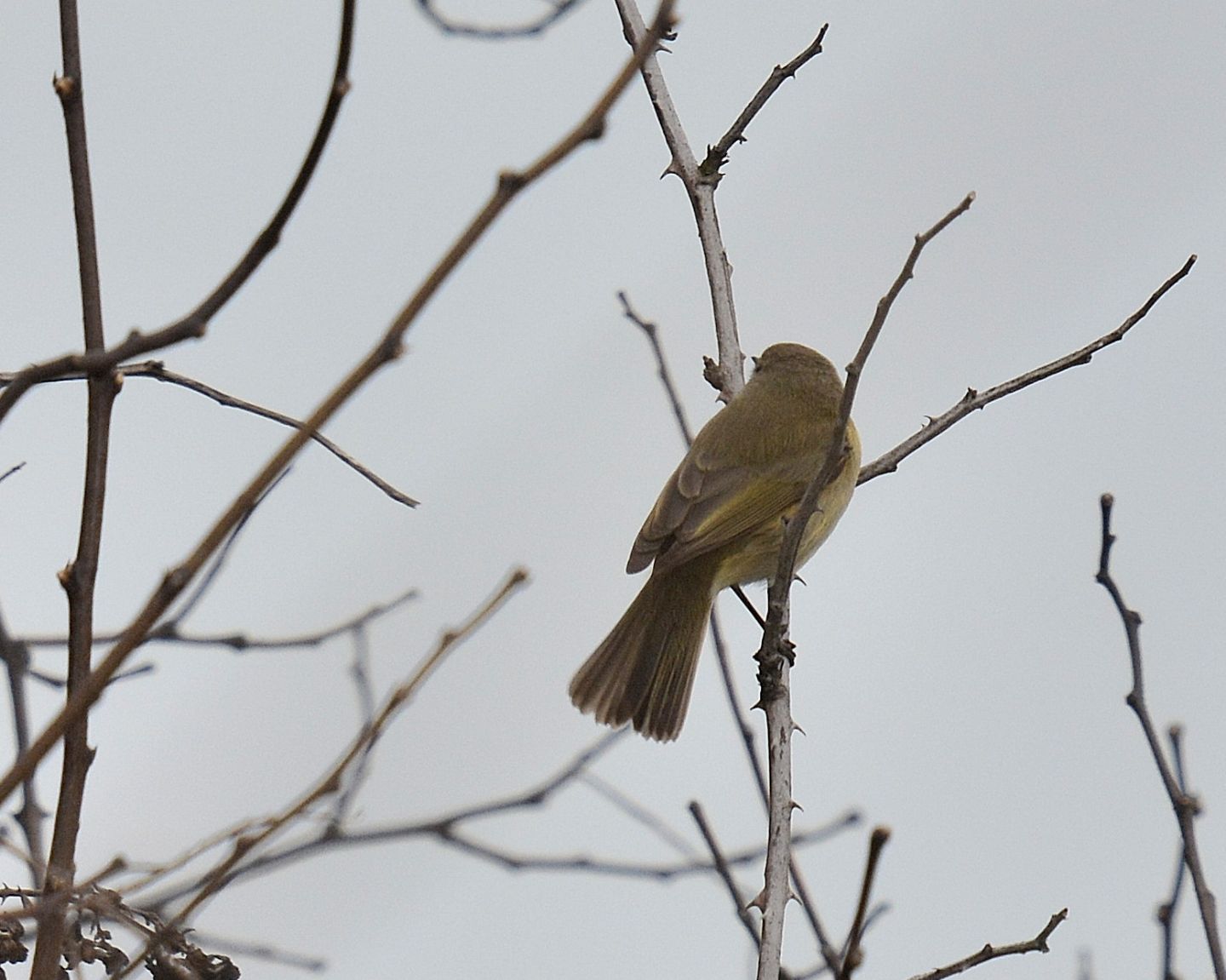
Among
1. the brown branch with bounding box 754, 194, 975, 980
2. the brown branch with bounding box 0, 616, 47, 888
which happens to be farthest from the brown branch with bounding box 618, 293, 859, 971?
the brown branch with bounding box 0, 616, 47, 888

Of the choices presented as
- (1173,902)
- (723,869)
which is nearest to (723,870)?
(723,869)

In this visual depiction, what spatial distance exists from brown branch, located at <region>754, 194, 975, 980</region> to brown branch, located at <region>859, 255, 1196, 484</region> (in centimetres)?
74

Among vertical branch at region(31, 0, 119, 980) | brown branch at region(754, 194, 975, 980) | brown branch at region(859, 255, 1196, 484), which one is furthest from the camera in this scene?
brown branch at region(859, 255, 1196, 484)

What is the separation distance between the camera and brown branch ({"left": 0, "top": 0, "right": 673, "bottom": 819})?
123 cm

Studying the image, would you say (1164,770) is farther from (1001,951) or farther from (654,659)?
(654,659)

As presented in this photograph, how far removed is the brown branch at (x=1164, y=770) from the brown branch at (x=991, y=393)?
0.99 m

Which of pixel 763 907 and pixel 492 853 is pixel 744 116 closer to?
pixel 763 907

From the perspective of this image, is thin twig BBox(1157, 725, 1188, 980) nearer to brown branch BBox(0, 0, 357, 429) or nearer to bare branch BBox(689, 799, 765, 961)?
bare branch BBox(689, 799, 765, 961)

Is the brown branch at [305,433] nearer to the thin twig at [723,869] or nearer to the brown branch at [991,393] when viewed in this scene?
the thin twig at [723,869]

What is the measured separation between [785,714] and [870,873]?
8.15 feet

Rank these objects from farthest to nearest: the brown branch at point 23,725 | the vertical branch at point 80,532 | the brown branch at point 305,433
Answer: the brown branch at point 23,725 < the vertical branch at point 80,532 < the brown branch at point 305,433

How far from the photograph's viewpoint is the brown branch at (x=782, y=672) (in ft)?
7.41

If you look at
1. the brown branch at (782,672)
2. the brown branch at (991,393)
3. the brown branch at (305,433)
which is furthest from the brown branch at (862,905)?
the brown branch at (991,393)

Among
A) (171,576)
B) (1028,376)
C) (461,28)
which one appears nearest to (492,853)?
(171,576)
